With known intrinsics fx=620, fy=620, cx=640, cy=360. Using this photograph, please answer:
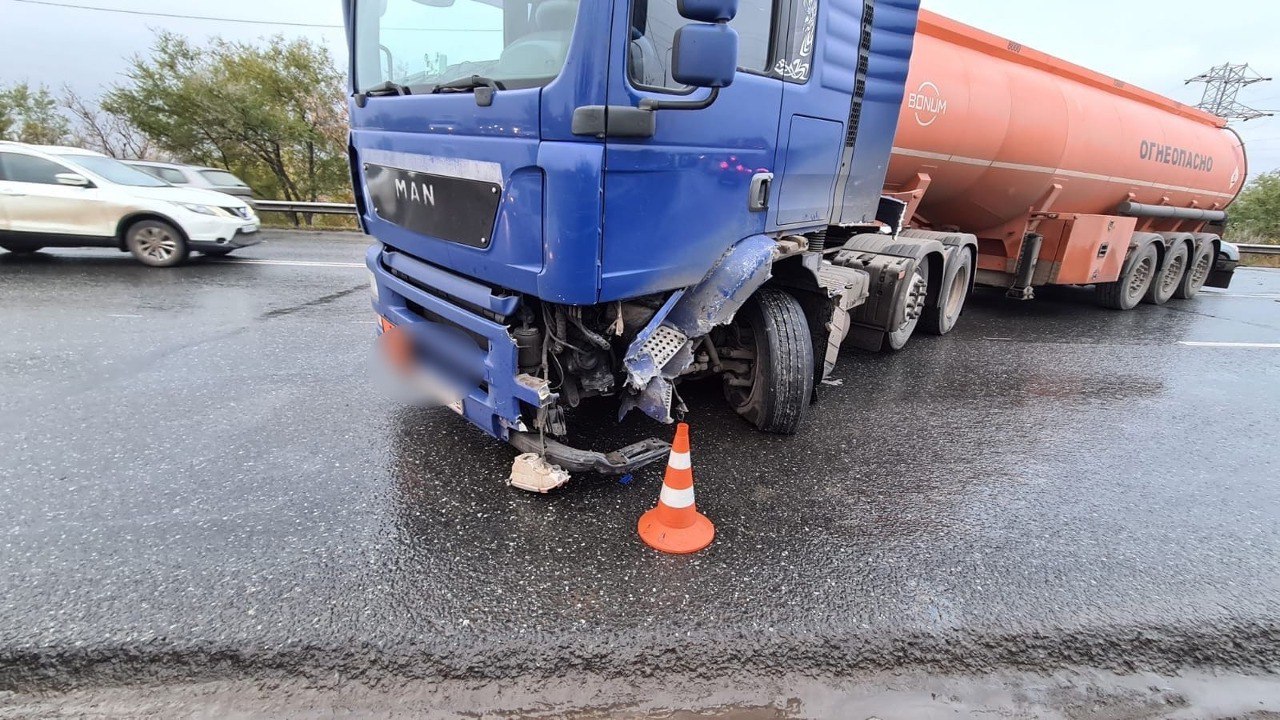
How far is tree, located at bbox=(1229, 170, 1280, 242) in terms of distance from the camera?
27.8m

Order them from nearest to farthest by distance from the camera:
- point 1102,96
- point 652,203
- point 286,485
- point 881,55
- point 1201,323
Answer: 1. point 652,203
2. point 286,485
3. point 881,55
4. point 1102,96
5. point 1201,323

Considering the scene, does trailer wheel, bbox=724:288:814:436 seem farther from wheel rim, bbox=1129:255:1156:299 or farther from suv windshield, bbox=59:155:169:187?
suv windshield, bbox=59:155:169:187

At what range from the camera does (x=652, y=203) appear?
2758mm

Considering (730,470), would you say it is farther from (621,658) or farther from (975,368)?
(975,368)

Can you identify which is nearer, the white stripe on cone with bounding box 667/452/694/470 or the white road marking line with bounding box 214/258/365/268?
the white stripe on cone with bounding box 667/452/694/470

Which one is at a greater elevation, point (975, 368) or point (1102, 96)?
point (1102, 96)

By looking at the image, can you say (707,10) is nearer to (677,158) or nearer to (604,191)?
(677,158)

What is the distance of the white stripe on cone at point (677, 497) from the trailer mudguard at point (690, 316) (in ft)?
1.45

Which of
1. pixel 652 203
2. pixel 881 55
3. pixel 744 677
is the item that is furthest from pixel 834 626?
pixel 881 55

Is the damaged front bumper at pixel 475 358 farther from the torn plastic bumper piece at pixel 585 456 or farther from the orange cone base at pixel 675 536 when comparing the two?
the orange cone base at pixel 675 536

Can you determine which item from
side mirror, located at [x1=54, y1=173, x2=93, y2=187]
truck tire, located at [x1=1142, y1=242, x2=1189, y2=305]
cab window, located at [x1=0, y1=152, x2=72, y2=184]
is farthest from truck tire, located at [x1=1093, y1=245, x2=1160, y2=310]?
cab window, located at [x1=0, y1=152, x2=72, y2=184]

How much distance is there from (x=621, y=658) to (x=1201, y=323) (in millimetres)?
10276

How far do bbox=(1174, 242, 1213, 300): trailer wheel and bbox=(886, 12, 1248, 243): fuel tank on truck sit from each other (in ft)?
4.92

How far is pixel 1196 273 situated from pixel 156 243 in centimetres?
1624
